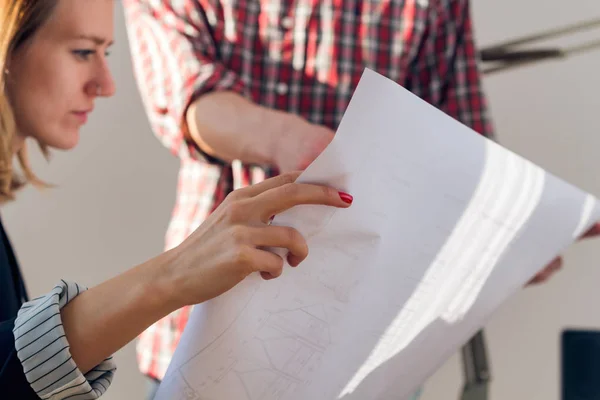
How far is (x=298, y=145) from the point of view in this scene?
2.09ft

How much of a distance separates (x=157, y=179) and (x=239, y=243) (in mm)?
797

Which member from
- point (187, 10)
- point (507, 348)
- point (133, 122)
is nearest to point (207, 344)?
point (187, 10)

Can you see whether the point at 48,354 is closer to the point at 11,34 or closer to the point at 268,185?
the point at 268,185

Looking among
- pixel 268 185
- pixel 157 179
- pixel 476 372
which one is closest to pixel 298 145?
pixel 268 185

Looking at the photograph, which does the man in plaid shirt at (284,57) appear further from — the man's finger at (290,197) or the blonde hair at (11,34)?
the man's finger at (290,197)

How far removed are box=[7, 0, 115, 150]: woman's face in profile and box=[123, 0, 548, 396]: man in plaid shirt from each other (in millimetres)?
80

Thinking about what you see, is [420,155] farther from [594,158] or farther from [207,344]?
[594,158]

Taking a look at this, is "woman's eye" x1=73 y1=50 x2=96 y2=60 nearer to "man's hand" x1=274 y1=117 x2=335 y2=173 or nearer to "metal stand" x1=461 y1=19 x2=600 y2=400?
"man's hand" x1=274 y1=117 x2=335 y2=173

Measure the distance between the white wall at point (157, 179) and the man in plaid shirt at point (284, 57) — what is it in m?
0.33

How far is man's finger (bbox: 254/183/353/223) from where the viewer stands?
442 millimetres

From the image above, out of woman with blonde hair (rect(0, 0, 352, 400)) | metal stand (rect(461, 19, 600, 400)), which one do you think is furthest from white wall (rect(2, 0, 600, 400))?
woman with blonde hair (rect(0, 0, 352, 400))

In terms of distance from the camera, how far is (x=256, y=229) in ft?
1.43

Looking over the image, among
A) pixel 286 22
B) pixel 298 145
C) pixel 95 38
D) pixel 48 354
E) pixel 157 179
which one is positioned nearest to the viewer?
pixel 48 354

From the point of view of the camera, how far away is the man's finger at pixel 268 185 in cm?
46
